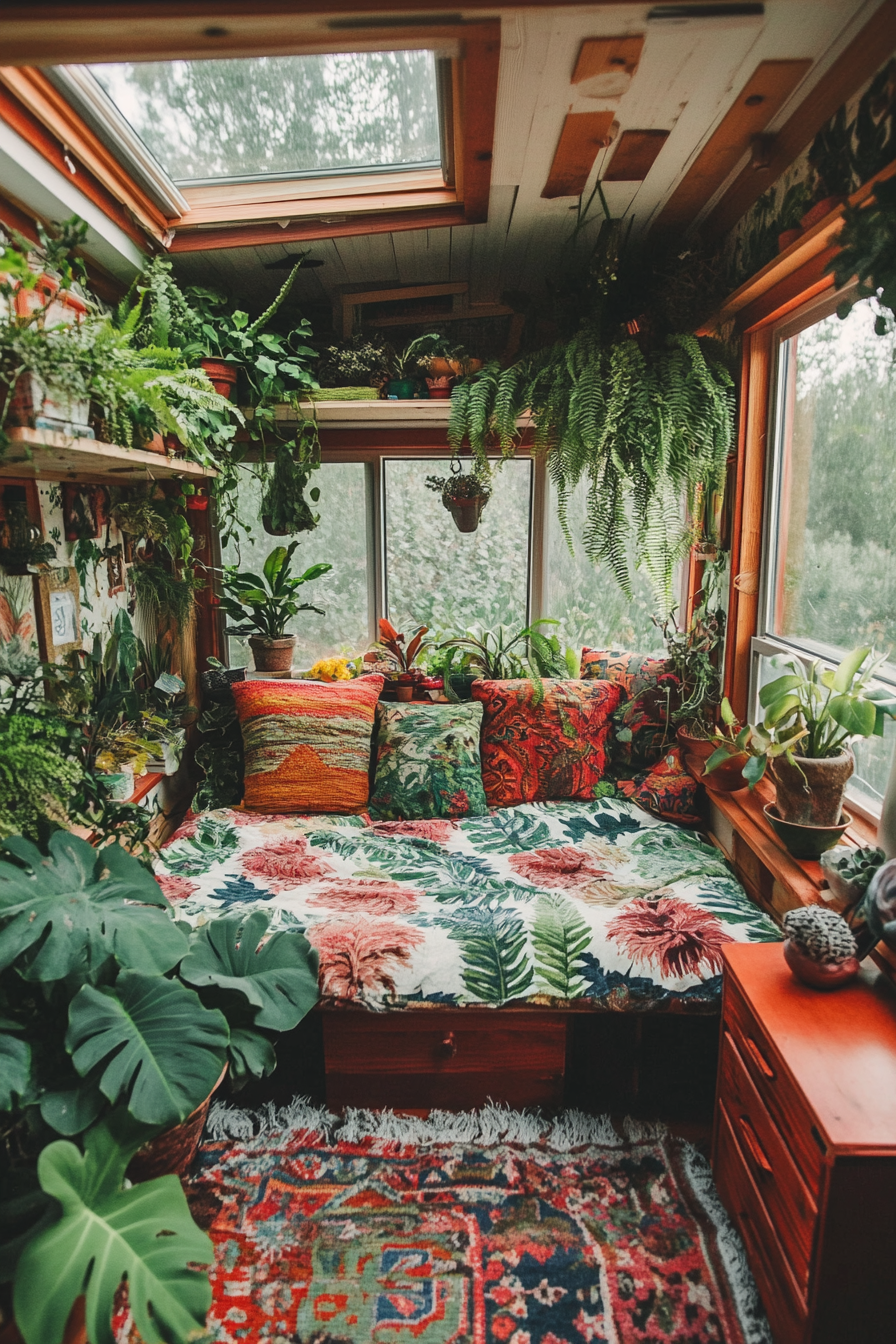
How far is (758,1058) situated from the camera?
1525 mm

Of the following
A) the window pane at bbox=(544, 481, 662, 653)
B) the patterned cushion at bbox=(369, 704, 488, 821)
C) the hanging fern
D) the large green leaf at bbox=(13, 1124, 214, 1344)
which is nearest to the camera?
the large green leaf at bbox=(13, 1124, 214, 1344)

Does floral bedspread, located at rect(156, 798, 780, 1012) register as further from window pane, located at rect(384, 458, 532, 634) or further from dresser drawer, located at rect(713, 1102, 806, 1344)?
window pane, located at rect(384, 458, 532, 634)

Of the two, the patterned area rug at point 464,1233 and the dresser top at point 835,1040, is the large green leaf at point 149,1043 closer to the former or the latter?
the patterned area rug at point 464,1233

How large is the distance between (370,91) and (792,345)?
132 centimetres

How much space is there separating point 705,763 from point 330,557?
1656 mm

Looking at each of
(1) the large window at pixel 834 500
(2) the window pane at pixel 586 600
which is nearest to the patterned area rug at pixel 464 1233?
(1) the large window at pixel 834 500

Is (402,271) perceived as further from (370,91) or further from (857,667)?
(857,667)

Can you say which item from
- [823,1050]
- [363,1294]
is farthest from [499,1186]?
[823,1050]

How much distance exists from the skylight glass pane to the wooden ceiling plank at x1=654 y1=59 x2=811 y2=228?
70 cm

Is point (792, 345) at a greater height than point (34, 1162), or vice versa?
point (792, 345)

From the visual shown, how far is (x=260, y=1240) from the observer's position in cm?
167

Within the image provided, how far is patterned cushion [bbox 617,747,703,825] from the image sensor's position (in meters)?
2.67

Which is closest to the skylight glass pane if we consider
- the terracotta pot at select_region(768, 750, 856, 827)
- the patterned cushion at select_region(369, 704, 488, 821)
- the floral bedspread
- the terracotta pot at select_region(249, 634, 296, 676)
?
the terracotta pot at select_region(249, 634, 296, 676)

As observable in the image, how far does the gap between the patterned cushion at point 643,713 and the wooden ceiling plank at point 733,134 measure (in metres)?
1.45
